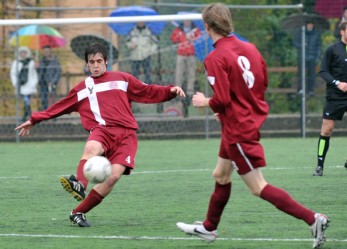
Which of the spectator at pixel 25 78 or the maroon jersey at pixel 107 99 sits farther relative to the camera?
the spectator at pixel 25 78

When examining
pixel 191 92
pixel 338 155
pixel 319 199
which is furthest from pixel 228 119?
pixel 191 92

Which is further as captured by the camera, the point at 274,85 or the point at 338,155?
the point at 274,85

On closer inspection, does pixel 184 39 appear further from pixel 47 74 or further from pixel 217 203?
pixel 217 203

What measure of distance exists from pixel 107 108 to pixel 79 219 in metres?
1.09

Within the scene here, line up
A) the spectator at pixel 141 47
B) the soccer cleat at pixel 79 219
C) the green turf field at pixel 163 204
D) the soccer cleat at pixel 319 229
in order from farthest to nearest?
the spectator at pixel 141 47, the soccer cleat at pixel 79 219, the green turf field at pixel 163 204, the soccer cleat at pixel 319 229

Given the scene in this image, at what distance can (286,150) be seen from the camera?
1692 centimetres

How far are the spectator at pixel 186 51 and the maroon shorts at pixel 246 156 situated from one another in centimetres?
1223

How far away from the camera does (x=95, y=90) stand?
9.25 m

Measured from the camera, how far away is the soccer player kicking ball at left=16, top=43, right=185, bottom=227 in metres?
9.03

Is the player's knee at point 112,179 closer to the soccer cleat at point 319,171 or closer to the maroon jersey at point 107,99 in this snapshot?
the maroon jersey at point 107,99

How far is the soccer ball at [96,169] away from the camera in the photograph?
845 cm

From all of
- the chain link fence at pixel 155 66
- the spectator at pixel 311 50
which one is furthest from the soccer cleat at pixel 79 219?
the spectator at pixel 311 50

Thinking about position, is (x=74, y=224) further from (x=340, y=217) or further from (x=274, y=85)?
(x=274, y=85)

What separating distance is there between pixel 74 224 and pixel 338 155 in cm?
781
